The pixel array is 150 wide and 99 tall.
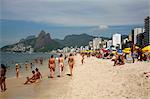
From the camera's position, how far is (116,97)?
884 cm

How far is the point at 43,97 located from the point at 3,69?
343cm

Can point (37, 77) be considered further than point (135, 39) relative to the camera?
No

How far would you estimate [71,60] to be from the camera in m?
17.3

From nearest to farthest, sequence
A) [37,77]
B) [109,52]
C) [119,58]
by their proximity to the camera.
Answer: [37,77]
[119,58]
[109,52]

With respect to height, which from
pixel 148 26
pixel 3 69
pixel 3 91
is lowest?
pixel 3 91

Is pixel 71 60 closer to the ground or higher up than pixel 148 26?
closer to the ground

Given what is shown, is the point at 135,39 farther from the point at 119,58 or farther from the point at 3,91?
the point at 3,91

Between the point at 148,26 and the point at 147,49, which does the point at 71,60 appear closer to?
the point at 147,49

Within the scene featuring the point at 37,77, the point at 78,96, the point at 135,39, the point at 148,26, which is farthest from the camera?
the point at 135,39

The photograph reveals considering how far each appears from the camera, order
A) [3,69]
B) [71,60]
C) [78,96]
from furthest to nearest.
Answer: [71,60]
[3,69]
[78,96]

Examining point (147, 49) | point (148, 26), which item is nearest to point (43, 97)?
point (147, 49)

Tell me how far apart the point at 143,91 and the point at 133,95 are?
0.56 m

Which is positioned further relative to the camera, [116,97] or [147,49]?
[147,49]

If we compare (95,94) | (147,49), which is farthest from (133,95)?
(147,49)
